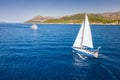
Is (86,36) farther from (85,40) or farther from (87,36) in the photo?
(85,40)

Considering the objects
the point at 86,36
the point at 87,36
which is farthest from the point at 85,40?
the point at 87,36

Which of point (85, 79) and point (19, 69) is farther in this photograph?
point (19, 69)

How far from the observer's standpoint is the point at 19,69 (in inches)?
1561

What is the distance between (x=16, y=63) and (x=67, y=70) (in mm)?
16434

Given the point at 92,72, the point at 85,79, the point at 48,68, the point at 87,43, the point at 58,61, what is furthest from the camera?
the point at 87,43

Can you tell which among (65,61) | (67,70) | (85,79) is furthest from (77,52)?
(85,79)

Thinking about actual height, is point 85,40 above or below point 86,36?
below

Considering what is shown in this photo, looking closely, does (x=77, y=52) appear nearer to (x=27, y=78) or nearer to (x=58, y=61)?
(x=58, y=61)

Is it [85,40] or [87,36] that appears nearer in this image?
[87,36]

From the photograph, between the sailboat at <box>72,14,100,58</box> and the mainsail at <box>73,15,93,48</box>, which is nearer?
the sailboat at <box>72,14,100,58</box>

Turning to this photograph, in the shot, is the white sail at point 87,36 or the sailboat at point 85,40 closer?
the sailboat at point 85,40

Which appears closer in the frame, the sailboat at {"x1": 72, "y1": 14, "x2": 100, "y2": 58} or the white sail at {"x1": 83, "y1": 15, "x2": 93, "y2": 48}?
the sailboat at {"x1": 72, "y1": 14, "x2": 100, "y2": 58}

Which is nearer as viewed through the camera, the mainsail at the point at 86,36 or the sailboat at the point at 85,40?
the sailboat at the point at 85,40

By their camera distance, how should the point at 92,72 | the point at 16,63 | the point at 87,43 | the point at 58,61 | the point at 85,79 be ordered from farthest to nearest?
1. the point at 87,43
2. the point at 58,61
3. the point at 16,63
4. the point at 92,72
5. the point at 85,79
